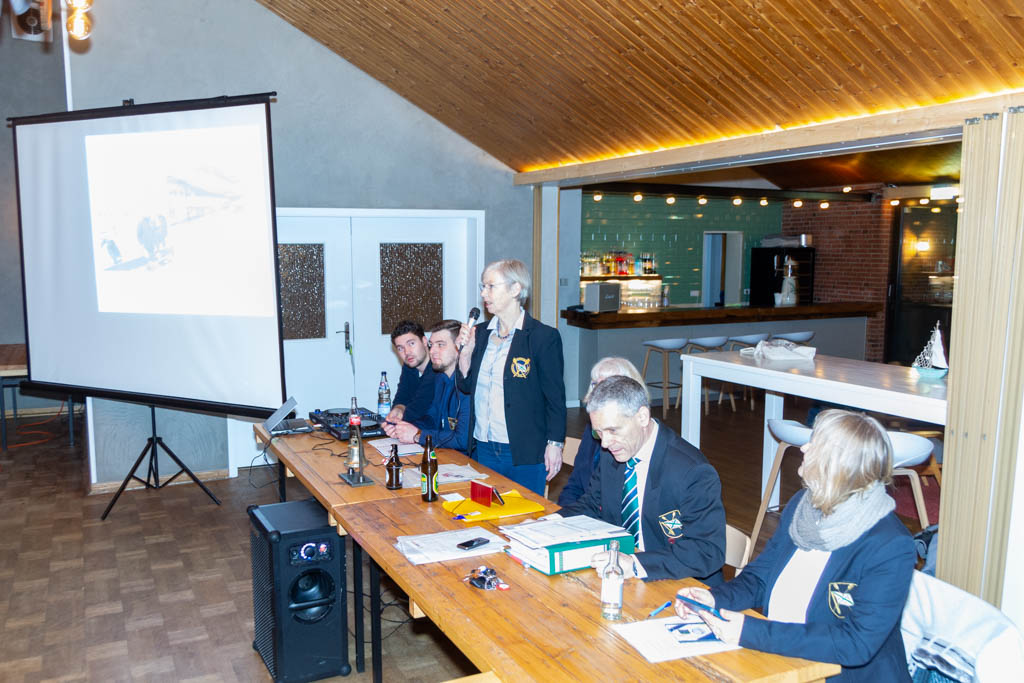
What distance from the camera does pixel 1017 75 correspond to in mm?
3604

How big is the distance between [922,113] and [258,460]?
546 centimetres

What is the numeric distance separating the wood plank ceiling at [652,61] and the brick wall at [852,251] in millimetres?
5981

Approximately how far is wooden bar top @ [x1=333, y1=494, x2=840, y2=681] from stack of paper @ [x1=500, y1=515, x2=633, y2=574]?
3cm

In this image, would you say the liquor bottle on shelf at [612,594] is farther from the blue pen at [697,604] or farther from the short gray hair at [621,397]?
the short gray hair at [621,397]

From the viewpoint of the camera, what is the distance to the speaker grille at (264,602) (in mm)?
3352

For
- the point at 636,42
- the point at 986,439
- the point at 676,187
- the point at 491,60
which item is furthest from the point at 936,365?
the point at 676,187

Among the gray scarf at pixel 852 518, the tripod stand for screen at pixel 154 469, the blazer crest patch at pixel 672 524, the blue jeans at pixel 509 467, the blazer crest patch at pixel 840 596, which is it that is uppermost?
the gray scarf at pixel 852 518

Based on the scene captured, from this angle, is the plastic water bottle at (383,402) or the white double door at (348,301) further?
the white double door at (348,301)

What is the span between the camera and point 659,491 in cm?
256

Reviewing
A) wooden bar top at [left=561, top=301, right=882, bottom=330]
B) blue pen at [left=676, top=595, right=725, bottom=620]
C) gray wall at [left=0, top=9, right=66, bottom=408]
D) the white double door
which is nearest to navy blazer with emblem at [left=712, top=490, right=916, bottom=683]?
blue pen at [left=676, top=595, right=725, bottom=620]

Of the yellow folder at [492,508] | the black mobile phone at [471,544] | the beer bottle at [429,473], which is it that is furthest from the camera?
the beer bottle at [429,473]

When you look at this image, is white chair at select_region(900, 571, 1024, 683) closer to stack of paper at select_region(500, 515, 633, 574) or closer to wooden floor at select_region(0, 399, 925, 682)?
stack of paper at select_region(500, 515, 633, 574)

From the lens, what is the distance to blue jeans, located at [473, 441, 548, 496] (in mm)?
3840

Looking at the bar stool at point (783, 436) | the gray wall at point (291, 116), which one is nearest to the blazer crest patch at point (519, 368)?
the bar stool at point (783, 436)
